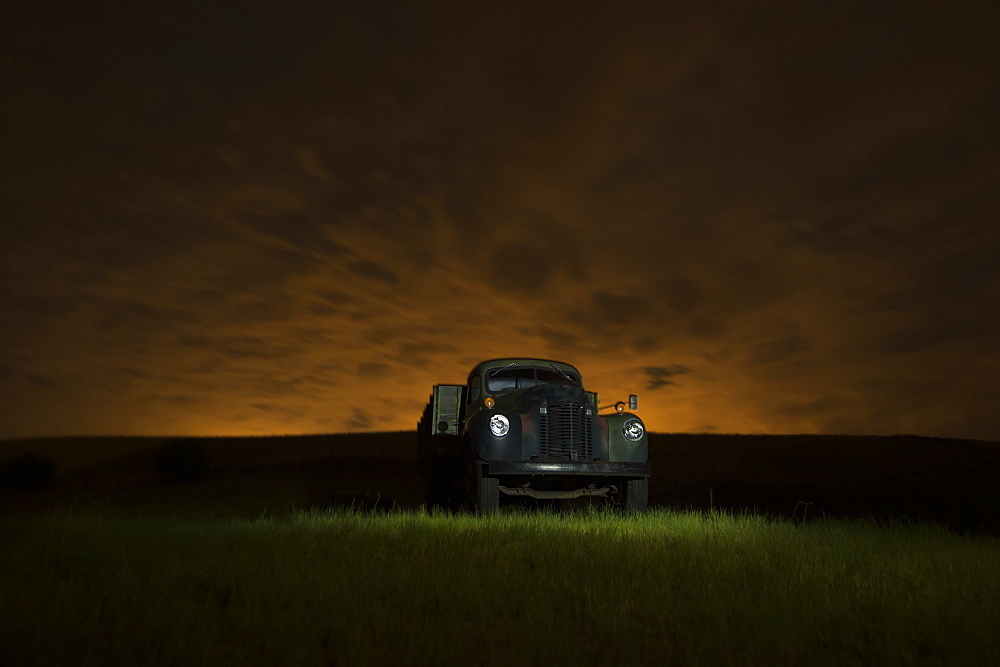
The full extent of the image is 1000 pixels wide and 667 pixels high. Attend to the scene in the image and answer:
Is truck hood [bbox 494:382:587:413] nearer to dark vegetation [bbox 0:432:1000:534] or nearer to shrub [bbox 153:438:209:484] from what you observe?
dark vegetation [bbox 0:432:1000:534]

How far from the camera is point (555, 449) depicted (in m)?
11.3

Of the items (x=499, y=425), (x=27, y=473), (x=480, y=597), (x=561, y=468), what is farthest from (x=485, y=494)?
(x=27, y=473)

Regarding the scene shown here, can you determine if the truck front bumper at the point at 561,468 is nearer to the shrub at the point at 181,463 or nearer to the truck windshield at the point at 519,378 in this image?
the truck windshield at the point at 519,378

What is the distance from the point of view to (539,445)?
11.2 m

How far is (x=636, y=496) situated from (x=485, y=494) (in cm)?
249

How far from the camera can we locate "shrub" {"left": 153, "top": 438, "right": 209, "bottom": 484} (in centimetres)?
3086

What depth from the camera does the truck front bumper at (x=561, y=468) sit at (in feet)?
35.4

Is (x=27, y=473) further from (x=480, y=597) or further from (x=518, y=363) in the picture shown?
(x=480, y=597)

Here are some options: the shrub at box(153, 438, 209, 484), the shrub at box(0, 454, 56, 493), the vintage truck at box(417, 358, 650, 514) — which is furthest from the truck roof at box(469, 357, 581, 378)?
the shrub at box(0, 454, 56, 493)

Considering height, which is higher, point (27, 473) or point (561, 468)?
point (27, 473)

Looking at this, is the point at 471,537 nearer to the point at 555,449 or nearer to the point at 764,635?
the point at 555,449

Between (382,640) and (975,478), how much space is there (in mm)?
30183

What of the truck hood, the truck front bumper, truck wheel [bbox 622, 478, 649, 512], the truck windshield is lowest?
truck wheel [bbox 622, 478, 649, 512]

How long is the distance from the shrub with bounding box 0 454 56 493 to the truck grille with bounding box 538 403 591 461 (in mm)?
30845
